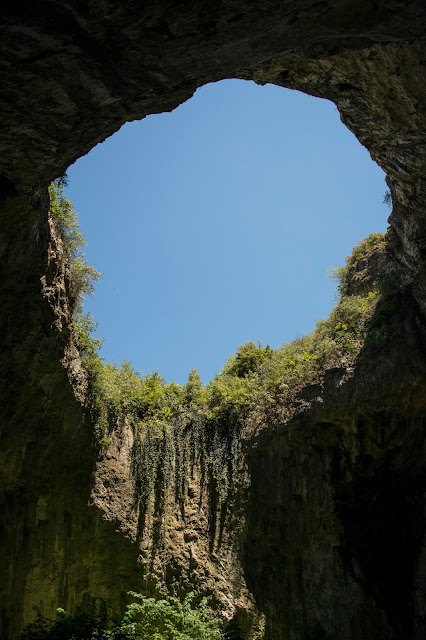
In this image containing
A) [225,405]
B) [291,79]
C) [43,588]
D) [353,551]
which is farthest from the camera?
[225,405]

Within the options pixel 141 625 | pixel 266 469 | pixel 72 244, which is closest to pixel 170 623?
pixel 141 625

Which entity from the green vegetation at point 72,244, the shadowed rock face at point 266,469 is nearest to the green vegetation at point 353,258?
the shadowed rock face at point 266,469

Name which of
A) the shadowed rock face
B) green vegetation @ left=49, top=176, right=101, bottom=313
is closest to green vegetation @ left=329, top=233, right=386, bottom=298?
the shadowed rock face

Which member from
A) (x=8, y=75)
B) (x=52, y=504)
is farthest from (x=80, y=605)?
(x=8, y=75)

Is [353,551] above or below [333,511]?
below

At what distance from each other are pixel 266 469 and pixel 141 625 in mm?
4148

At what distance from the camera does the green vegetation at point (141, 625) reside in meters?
7.91

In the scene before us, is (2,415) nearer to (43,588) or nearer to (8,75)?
(43,588)

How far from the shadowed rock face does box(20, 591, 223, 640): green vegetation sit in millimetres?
745

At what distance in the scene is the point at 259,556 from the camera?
10945 mm

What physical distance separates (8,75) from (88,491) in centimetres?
924

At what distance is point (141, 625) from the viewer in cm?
888

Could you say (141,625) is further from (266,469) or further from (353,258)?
(353,258)

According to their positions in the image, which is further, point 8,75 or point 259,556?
point 259,556
